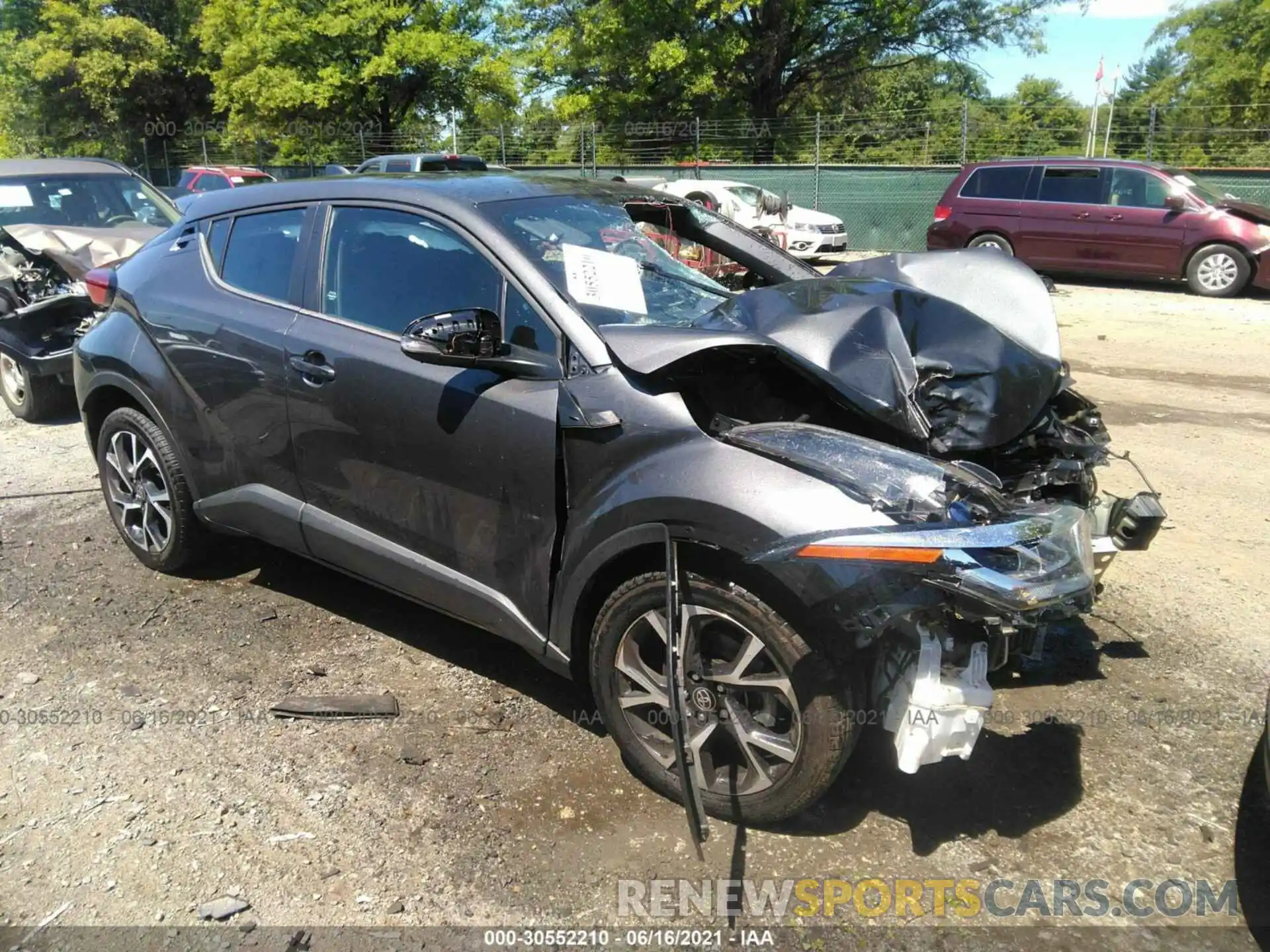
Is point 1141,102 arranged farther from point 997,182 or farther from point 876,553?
point 876,553


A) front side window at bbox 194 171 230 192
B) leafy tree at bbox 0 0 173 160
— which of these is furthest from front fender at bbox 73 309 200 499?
leafy tree at bbox 0 0 173 160

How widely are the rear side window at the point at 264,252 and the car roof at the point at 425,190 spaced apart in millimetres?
73

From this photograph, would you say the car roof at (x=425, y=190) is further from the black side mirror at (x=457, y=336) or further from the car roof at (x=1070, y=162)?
the car roof at (x=1070, y=162)

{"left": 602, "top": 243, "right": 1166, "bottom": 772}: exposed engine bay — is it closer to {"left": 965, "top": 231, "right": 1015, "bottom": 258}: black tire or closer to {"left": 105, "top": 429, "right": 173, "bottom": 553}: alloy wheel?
{"left": 105, "top": 429, "right": 173, "bottom": 553}: alloy wheel

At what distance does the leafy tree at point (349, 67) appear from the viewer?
30.6 metres

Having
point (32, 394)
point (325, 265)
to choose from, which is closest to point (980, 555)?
point (325, 265)

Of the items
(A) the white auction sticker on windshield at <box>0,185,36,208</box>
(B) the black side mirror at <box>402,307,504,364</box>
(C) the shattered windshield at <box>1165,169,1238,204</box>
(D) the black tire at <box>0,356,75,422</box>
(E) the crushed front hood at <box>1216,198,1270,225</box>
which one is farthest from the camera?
(C) the shattered windshield at <box>1165,169,1238,204</box>

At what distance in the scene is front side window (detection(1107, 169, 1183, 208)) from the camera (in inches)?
523

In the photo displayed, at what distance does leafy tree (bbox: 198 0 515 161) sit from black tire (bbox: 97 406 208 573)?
29462mm

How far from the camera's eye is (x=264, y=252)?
12.8ft

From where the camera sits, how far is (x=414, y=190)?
345 cm

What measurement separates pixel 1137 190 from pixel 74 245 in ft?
43.3
